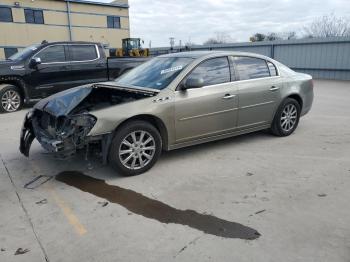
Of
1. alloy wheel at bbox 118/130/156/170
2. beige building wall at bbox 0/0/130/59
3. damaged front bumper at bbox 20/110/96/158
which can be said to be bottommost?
alloy wheel at bbox 118/130/156/170

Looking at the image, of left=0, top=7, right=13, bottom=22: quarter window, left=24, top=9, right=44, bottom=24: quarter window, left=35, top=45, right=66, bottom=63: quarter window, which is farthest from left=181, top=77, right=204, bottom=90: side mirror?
left=24, top=9, right=44, bottom=24: quarter window

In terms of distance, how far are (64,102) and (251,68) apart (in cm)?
306

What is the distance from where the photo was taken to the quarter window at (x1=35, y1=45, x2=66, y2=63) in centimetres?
977

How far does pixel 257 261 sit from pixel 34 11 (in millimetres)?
34956

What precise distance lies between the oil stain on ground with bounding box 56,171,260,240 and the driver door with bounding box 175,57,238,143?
50.6 inches

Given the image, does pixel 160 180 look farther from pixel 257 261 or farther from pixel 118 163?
pixel 257 261

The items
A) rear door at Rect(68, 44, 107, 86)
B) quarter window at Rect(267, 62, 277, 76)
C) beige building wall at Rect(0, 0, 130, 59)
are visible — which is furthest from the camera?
beige building wall at Rect(0, 0, 130, 59)


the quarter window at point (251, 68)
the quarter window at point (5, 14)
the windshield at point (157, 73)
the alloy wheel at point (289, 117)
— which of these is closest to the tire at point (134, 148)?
the windshield at point (157, 73)

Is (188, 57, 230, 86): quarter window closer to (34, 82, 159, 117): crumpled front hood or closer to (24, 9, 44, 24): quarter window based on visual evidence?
(34, 82, 159, 117): crumpled front hood

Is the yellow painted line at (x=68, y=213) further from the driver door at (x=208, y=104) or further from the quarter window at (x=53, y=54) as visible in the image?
the quarter window at (x=53, y=54)

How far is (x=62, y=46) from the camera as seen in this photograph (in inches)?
399

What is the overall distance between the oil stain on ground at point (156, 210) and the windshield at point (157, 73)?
1.60m

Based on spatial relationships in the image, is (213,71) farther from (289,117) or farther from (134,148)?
(289,117)

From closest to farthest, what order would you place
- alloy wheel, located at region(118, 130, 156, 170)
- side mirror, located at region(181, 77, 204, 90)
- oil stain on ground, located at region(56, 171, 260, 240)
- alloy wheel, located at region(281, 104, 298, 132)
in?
oil stain on ground, located at region(56, 171, 260, 240)
alloy wheel, located at region(118, 130, 156, 170)
side mirror, located at region(181, 77, 204, 90)
alloy wheel, located at region(281, 104, 298, 132)
